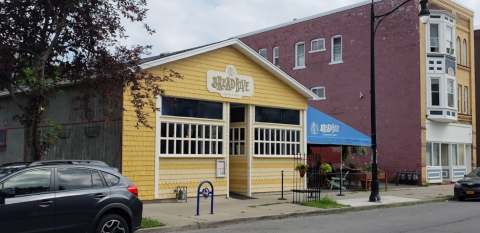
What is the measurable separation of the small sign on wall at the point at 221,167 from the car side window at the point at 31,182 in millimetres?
9076

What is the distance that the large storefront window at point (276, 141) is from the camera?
18617 millimetres

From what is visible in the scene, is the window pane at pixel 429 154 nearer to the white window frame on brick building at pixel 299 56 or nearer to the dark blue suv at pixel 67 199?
the white window frame on brick building at pixel 299 56

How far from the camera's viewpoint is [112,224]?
348 inches

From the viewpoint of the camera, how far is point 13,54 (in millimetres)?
10148

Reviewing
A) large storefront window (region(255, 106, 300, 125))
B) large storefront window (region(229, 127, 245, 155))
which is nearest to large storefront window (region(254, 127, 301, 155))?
large storefront window (region(255, 106, 300, 125))

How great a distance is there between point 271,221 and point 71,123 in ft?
23.5

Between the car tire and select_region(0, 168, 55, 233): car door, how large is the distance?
0.86 metres

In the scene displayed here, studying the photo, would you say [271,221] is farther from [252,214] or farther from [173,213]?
[173,213]

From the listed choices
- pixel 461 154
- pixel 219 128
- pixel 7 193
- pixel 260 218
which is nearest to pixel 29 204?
pixel 7 193

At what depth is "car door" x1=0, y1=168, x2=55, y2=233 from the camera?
A: 7633 mm

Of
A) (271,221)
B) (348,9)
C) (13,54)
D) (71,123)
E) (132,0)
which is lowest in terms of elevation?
(271,221)

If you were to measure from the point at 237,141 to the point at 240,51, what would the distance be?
129 inches

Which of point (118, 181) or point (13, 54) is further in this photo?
point (13, 54)

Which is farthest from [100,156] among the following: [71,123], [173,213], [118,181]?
[118,181]
